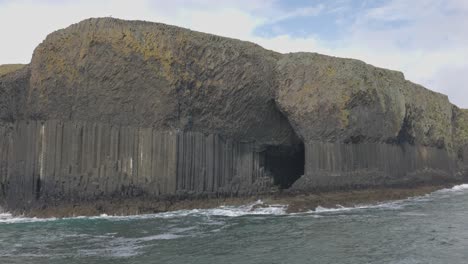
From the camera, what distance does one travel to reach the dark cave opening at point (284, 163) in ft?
99.7

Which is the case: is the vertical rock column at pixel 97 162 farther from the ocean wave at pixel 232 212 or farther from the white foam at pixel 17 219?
the ocean wave at pixel 232 212

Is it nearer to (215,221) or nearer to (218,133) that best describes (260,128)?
(218,133)

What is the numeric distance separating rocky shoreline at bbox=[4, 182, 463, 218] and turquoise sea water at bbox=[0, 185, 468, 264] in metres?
0.82

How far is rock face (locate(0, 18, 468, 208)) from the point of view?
23.5 metres

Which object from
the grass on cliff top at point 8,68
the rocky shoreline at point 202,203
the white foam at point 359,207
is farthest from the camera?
the grass on cliff top at point 8,68

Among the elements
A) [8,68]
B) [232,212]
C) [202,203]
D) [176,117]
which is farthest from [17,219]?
[232,212]

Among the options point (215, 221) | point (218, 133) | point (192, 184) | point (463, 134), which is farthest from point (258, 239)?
point (463, 134)

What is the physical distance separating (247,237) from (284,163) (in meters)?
16.6

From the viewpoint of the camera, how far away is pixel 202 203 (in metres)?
24.8

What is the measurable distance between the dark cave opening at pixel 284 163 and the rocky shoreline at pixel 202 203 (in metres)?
3.21

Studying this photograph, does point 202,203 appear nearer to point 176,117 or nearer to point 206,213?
point 206,213

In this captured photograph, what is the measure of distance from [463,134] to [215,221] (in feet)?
130

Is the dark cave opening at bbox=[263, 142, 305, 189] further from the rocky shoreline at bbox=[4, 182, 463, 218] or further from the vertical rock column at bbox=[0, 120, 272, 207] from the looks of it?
the vertical rock column at bbox=[0, 120, 272, 207]

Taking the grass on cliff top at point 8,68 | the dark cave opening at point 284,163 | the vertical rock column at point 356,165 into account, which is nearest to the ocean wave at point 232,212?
the vertical rock column at point 356,165
